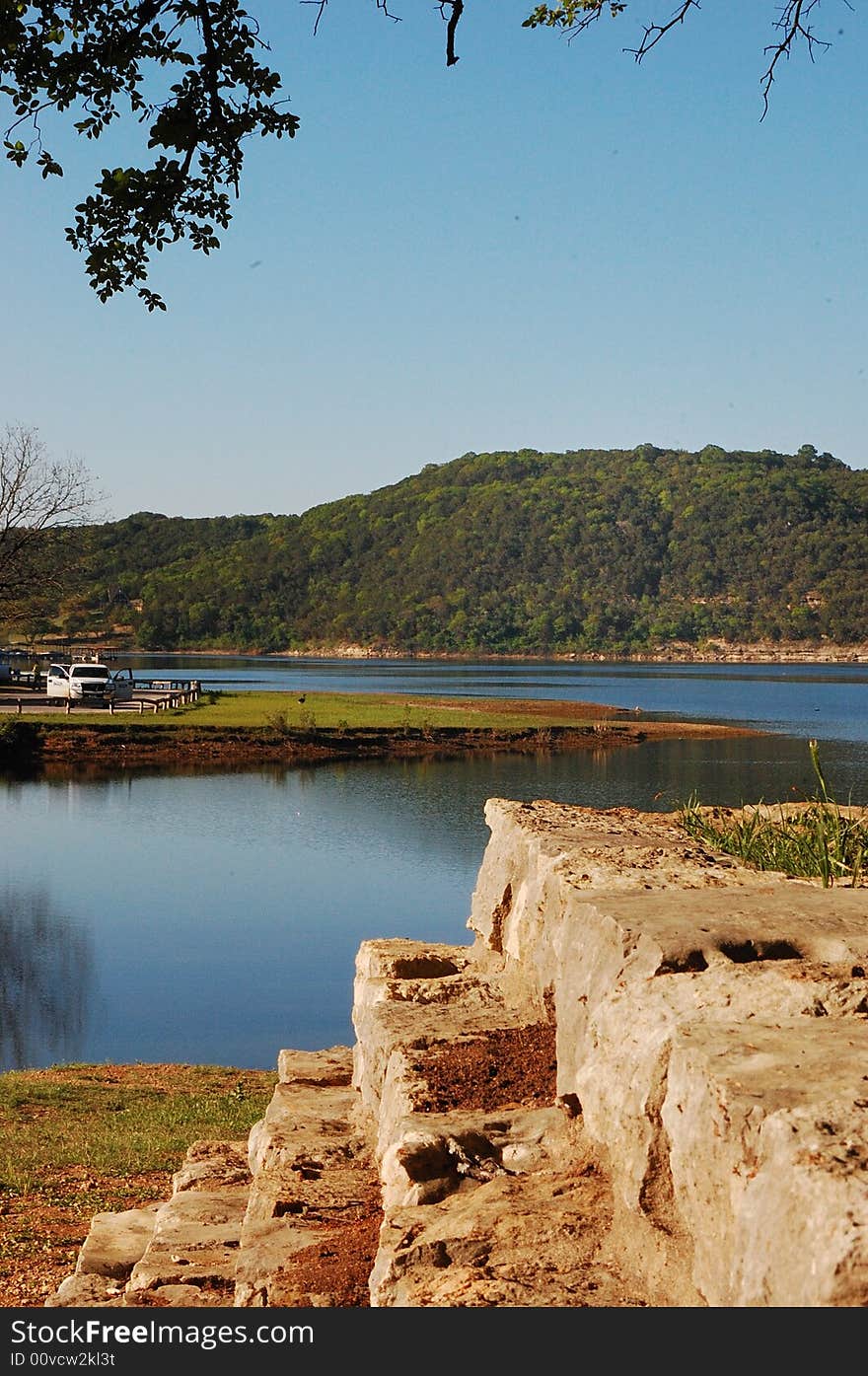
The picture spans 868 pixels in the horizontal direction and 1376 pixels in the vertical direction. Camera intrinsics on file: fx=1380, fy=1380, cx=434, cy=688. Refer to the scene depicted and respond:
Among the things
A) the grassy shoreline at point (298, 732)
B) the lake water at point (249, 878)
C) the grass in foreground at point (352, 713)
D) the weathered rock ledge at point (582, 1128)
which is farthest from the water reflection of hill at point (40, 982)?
the grass in foreground at point (352, 713)

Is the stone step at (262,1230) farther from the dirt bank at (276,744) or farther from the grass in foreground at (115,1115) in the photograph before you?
the dirt bank at (276,744)

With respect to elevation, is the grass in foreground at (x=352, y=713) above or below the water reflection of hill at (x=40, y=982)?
above

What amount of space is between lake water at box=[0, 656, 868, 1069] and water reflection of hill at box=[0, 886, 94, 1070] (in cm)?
4

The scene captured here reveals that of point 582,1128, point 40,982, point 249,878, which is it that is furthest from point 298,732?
point 582,1128

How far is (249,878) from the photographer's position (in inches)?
1117

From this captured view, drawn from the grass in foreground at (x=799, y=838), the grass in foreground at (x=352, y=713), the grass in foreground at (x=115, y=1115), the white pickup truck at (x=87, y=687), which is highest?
the grass in foreground at (x=799, y=838)

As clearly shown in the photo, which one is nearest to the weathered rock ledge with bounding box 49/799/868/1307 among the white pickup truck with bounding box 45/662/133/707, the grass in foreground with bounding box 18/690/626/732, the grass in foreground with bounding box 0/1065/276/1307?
the grass in foreground with bounding box 0/1065/276/1307

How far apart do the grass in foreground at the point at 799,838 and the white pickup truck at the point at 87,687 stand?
52653mm

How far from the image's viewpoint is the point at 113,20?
30.0 ft

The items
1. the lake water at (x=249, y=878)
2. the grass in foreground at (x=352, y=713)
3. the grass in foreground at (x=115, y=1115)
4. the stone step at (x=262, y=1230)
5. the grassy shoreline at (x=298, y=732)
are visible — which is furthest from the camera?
the grass in foreground at (x=352, y=713)

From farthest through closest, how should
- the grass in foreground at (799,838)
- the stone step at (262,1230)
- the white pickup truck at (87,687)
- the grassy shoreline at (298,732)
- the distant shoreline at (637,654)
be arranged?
the distant shoreline at (637,654)
the white pickup truck at (87,687)
the grassy shoreline at (298,732)
the grass in foreground at (799,838)
the stone step at (262,1230)

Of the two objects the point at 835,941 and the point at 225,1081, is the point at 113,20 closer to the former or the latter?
the point at 835,941

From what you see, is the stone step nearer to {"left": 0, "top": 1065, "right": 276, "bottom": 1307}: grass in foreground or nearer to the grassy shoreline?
{"left": 0, "top": 1065, "right": 276, "bottom": 1307}: grass in foreground

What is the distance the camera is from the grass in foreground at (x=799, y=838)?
25.2 ft
